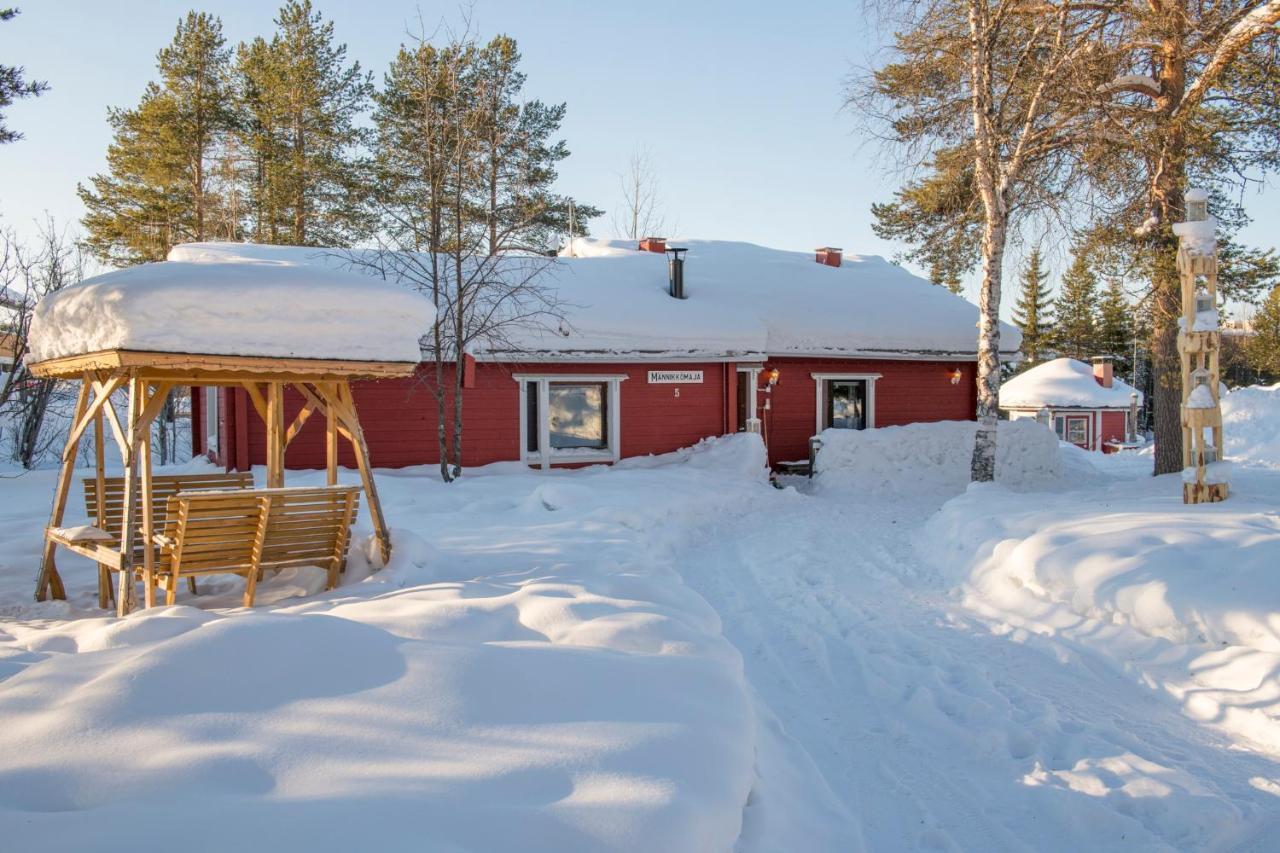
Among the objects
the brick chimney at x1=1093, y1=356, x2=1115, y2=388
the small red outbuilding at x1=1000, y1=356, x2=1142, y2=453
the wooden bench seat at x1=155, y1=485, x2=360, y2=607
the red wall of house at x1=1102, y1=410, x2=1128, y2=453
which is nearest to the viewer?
the wooden bench seat at x1=155, y1=485, x2=360, y2=607

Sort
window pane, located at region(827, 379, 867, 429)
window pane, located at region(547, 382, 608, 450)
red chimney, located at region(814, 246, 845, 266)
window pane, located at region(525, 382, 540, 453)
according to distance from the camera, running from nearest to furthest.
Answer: window pane, located at region(525, 382, 540, 453)
window pane, located at region(547, 382, 608, 450)
window pane, located at region(827, 379, 867, 429)
red chimney, located at region(814, 246, 845, 266)

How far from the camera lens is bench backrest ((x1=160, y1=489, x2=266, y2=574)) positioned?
5.92 metres

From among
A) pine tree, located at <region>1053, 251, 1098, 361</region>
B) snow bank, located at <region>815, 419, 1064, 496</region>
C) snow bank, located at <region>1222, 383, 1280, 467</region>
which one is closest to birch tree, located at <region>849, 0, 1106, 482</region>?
snow bank, located at <region>815, 419, 1064, 496</region>

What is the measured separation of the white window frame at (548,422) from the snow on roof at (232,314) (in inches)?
329

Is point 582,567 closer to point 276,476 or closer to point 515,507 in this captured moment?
point 276,476

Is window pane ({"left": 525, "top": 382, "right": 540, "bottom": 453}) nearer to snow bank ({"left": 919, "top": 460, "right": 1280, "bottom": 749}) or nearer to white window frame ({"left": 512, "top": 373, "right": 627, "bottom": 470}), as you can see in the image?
white window frame ({"left": 512, "top": 373, "right": 627, "bottom": 470})

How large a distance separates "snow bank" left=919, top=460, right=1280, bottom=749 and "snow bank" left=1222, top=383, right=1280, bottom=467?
687 inches

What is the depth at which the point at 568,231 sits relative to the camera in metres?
28.4

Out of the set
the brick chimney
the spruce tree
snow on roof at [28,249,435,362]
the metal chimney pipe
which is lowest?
snow on roof at [28,249,435,362]

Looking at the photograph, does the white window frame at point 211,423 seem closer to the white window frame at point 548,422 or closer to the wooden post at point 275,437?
the white window frame at point 548,422

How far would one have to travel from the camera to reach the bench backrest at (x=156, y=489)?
7090 mm

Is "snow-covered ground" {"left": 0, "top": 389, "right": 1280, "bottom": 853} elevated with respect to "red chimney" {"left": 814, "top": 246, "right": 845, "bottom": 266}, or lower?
lower

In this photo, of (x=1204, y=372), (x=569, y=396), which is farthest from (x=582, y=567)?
(x=569, y=396)

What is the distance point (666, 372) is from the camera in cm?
1591
